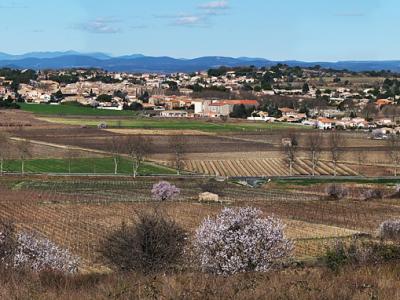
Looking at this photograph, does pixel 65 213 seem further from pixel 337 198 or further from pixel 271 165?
pixel 271 165

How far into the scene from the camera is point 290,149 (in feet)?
212

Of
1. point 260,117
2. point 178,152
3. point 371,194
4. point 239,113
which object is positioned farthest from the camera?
point 239,113

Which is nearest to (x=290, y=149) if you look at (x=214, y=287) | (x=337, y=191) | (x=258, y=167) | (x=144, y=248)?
(x=258, y=167)

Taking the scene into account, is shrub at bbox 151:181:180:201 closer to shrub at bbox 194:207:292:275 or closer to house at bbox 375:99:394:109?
shrub at bbox 194:207:292:275

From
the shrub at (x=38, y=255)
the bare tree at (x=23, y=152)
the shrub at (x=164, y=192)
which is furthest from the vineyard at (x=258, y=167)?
the shrub at (x=38, y=255)

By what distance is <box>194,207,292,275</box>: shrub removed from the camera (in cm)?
1330

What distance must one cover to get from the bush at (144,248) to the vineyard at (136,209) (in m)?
4.16

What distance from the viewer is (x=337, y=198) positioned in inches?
1734

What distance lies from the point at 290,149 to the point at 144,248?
53332mm

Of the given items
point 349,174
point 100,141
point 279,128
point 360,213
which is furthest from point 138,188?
A: point 279,128

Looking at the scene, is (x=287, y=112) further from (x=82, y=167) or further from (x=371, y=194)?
(x=371, y=194)

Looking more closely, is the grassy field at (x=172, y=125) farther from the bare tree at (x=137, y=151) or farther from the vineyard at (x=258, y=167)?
the vineyard at (x=258, y=167)

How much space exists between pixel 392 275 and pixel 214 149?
208ft

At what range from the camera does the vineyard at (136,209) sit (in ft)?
86.2
